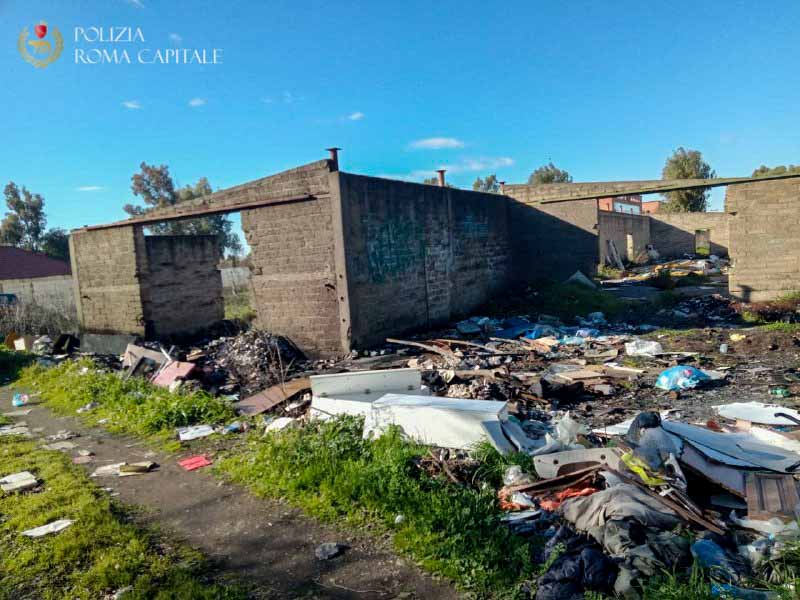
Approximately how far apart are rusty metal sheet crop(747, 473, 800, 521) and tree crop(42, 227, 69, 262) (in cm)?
4027

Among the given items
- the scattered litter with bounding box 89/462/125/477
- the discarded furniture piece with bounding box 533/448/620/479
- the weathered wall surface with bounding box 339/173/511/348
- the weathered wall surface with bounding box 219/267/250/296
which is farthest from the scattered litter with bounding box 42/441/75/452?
the weathered wall surface with bounding box 219/267/250/296

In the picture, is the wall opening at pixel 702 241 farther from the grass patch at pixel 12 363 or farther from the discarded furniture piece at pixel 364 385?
the grass patch at pixel 12 363

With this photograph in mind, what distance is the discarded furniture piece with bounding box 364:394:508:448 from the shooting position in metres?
4.42

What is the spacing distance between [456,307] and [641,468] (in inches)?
375

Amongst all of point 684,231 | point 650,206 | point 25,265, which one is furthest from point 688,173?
point 25,265

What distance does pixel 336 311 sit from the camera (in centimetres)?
957

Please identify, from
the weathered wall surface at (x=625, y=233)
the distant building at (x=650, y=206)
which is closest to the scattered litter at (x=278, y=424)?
the weathered wall surface at (x=625, y=233)

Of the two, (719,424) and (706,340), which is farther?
(706,340)

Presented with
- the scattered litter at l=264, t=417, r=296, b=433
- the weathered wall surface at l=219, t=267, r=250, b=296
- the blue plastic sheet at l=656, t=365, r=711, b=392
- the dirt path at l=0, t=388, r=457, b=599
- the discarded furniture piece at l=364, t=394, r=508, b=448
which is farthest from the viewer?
the weathered wall surface at l=219, t=267, r=250, b=296

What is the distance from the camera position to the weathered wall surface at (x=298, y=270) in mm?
9531

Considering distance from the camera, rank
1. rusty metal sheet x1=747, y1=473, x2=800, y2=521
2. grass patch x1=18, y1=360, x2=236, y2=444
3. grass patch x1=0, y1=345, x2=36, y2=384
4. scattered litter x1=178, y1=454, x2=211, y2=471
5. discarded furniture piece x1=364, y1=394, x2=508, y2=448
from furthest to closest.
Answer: grass patch x1=0, y1=345, x2=36, y2=384
grass patch x1=18, y1=360, x2=236, y2=444
scattered litter x1=178, y1=454, x2=211, y2=471
discarded furniture piece x1=364, y1=394, x2=508, y2=448
rusty metal sheet x1=747, y1=473, x2=800, y2=521

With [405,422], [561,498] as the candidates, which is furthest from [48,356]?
[561,498]

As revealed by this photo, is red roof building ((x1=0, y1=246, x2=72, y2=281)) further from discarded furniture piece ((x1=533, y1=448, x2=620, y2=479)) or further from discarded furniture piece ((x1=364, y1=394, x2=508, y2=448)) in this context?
discarded furniture piece ((x1=533, y1=448, x2=620, y2=479))

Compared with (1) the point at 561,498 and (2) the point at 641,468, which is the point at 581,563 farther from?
(2) the point at 641,468
